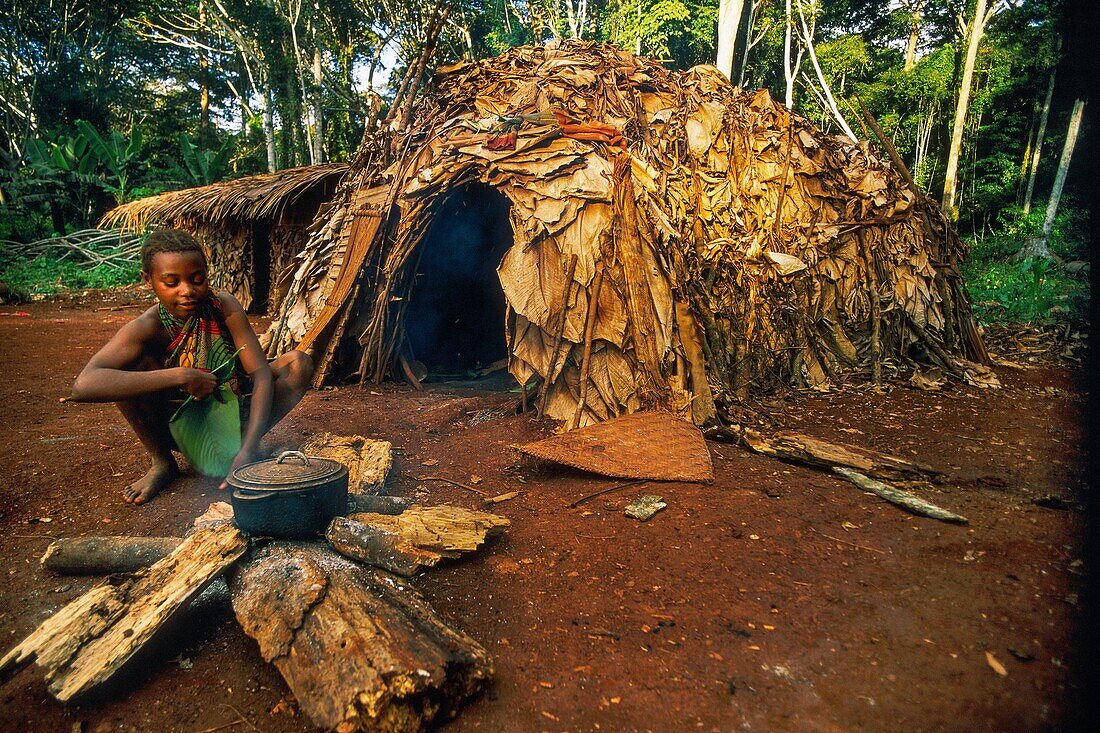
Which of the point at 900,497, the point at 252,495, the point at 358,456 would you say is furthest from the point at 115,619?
the point at 900,497

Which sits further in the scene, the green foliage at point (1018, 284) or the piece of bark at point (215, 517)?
the green foliage at point (1018, 284)

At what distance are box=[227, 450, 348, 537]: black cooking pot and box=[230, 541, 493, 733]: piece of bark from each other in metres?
0.12

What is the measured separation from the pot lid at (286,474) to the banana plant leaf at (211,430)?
77 centimetres

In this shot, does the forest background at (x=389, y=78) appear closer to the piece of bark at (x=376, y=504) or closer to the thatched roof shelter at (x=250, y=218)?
the thatched roof shelter at (x=250, y=218)

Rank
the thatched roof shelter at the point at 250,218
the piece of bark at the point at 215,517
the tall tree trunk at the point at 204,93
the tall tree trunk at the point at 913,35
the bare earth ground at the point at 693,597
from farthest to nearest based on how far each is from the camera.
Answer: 1. the tall tree trunk at the point at 204,93
2. the tall tree trunk at the point at 913,35
3. the thatched roof shelter at the point at 250,218
4. the piece of bark at the point at 215,517
5. the bare earth ground at the point at 693,597

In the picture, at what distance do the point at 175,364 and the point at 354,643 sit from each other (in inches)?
78.0

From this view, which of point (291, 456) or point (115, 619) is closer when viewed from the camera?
point (115, 619)

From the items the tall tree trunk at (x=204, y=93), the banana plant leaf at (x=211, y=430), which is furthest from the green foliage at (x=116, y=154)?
the banana plant leaf at (x=211, y=430)

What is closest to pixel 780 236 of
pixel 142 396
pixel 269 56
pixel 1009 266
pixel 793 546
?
pixel 793 546

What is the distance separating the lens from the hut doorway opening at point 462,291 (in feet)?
19.2

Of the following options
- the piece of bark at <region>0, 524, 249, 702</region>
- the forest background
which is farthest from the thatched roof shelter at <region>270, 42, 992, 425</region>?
the forest background

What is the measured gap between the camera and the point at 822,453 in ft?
11.1

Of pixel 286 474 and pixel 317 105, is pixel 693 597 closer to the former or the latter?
pixel 286 474

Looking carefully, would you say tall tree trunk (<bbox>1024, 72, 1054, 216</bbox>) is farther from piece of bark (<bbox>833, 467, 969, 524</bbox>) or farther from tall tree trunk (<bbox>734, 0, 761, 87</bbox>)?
piece of bark (<bbox>833, 467, 969, 524</bbox>)
